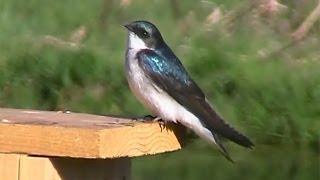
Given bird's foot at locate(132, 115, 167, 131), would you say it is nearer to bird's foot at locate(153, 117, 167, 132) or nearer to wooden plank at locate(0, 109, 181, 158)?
bird's foot at locate(153, 117, 167, 132)

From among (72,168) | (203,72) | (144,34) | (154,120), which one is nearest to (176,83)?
(144,34)

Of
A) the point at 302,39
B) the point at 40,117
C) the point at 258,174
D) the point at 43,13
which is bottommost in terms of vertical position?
the point at 40,117

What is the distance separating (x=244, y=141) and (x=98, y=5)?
7.72 meters

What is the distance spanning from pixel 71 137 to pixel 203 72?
6.80 m

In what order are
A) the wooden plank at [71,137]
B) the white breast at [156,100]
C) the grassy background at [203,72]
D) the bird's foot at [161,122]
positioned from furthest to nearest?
the grassy background at [203,72] → the white breast at [156,100] → the bird's foot at [161,122] → the wooden plank at [71,137]

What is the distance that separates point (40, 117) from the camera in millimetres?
4996

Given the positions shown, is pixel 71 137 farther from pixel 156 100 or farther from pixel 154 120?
pixel 156 100

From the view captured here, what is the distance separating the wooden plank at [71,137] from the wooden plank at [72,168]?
41 mm

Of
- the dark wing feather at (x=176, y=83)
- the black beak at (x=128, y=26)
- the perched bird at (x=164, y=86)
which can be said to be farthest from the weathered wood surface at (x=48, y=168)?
the black beak at (x=128, y=26)

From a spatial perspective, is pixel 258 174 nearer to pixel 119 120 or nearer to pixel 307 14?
pixel 307 14

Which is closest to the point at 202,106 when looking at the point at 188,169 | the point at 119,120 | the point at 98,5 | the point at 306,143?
the point at 119,120

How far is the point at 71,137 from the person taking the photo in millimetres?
4641

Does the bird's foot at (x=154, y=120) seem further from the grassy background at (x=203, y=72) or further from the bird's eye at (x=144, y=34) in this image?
the grassy background at (x=203, y=72)

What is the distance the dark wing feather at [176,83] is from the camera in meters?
5.95
